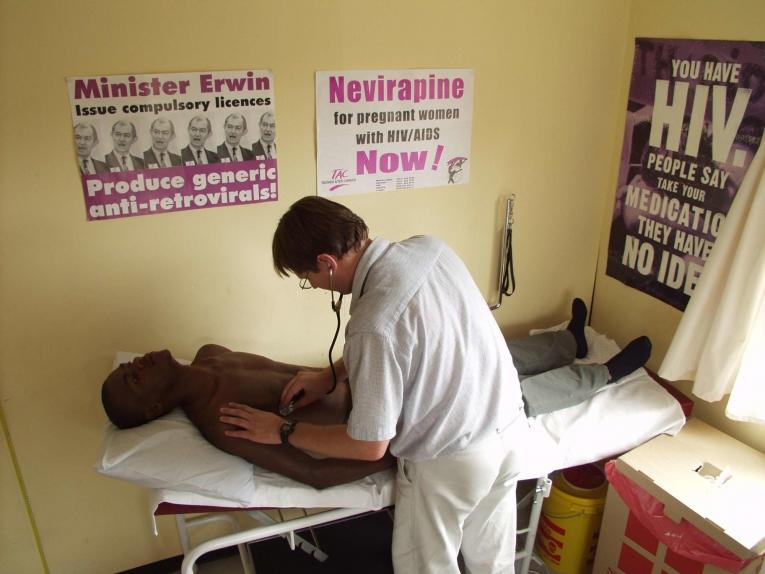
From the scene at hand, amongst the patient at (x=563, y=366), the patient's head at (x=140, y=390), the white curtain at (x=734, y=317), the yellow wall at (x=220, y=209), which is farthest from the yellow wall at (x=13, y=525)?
the white curtain at (x=734, y=317)

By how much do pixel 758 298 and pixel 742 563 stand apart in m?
0.68

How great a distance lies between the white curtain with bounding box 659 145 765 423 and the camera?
6.01 feet

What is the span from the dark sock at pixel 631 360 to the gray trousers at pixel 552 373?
0.03 metres

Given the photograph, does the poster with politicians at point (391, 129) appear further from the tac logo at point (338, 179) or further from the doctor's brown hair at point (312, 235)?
the doctor's brown hair at point (312, 235)

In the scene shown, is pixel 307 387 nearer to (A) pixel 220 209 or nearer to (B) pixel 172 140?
(A) pixel 220 209

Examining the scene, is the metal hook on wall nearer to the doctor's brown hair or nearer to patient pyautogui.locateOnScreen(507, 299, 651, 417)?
patient pyautogui.locateOnScreen(507, 299, 651, 417)

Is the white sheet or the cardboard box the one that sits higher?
the white sheet

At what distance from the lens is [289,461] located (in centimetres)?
163

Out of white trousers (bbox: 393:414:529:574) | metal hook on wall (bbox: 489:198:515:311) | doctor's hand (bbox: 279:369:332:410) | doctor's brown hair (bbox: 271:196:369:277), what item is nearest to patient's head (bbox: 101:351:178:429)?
doctor's hand (bbox: 279:369:332:410)

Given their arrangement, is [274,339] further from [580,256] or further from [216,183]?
[580,256]

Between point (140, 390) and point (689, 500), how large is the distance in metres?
1.43

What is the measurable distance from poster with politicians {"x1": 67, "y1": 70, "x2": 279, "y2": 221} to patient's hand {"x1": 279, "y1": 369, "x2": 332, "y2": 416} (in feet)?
1.77

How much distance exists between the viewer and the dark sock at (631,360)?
2.22 m

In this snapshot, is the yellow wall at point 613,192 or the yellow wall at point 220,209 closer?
the yellow wall at point 220,209
